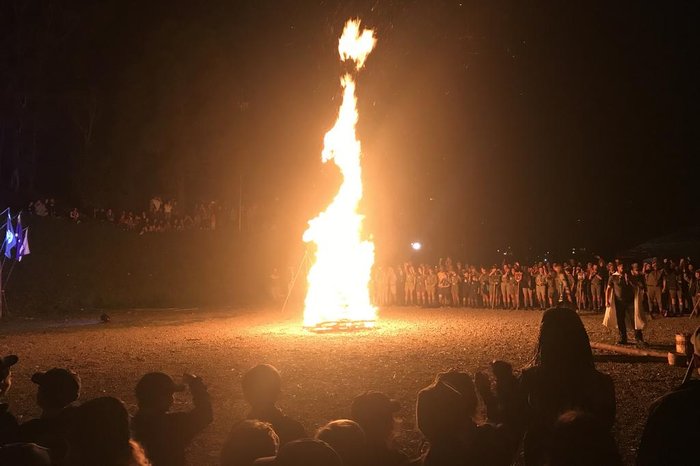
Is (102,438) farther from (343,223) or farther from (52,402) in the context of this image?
(343,223)

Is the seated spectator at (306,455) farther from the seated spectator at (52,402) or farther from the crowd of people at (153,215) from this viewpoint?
the crowd of people at (153,215)

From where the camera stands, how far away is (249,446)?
3008 millimetres

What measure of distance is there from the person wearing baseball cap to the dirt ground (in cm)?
432

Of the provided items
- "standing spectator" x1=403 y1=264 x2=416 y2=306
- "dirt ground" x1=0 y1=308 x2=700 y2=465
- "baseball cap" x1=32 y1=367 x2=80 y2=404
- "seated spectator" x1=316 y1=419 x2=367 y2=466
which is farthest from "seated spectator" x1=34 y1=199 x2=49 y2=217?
"seated spectator" x1=316 y1=419 x2=367 y2=466

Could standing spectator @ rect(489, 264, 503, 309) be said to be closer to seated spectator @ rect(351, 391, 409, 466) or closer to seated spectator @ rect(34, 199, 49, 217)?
seated spectator @ rect(351, 391, 409, 466)

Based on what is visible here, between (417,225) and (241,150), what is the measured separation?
45.9ft

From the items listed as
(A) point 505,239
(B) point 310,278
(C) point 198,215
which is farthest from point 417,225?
(B) point 310,278

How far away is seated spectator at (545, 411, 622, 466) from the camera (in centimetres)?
233

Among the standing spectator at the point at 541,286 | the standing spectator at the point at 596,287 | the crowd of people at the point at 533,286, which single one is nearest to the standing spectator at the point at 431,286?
the crowd of people at the point at 533,286

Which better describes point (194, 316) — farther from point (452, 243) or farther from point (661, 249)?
point (452, 243)

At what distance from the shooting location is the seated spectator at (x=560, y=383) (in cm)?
341

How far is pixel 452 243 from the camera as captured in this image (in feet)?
140

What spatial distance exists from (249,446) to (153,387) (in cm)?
121

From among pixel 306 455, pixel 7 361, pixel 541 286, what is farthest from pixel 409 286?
pixel 306 455
